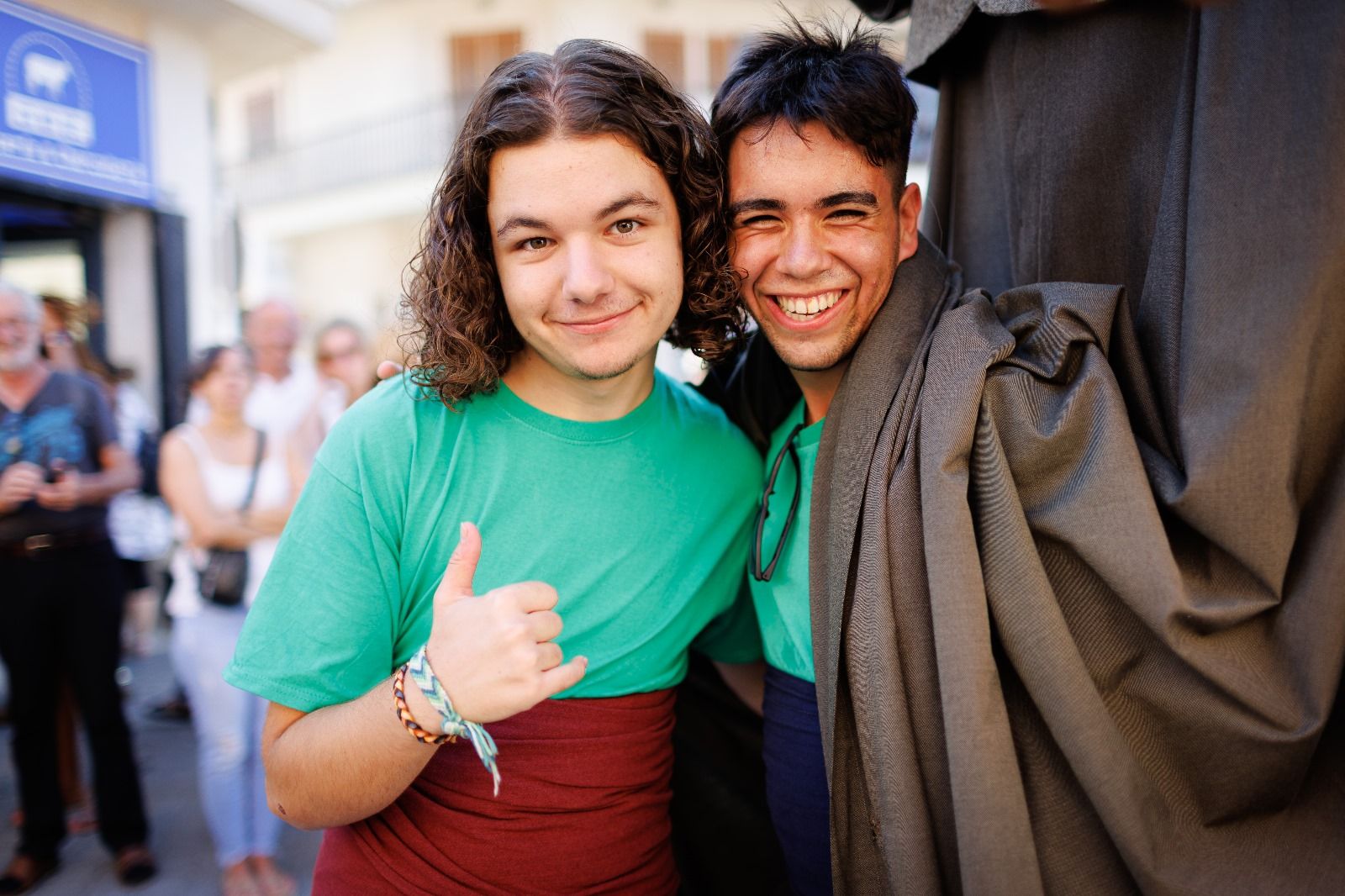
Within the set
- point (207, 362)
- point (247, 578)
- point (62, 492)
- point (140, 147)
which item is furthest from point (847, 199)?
point (140, 147)

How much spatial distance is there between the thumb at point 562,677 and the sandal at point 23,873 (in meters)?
3.07

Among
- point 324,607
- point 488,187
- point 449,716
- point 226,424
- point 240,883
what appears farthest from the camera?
point 226,424

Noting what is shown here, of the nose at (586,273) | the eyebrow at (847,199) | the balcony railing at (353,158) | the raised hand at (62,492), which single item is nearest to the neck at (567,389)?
the nose at (586,273)

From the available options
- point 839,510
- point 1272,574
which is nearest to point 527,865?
point 839,510

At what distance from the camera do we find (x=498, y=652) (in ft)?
3.99

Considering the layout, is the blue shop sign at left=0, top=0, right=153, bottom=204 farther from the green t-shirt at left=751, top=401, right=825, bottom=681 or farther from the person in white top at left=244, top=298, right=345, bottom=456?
the green t-shirt at left=751, top=401, right=825, bottom=681

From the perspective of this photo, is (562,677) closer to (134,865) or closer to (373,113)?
(134,865)

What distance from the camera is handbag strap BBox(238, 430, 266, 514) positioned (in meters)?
3.35

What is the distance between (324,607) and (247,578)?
210 cm

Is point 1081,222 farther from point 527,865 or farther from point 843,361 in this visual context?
point 527,865

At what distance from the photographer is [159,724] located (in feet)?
15.2

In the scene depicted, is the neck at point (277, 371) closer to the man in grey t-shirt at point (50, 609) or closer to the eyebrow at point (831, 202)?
the man in grey t-shirt at point (50, 609)

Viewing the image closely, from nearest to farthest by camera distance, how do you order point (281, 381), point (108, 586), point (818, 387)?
point (818, 387)
point (108, 586)
point (281, 381)

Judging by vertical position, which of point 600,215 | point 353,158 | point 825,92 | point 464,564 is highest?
point 353,158
